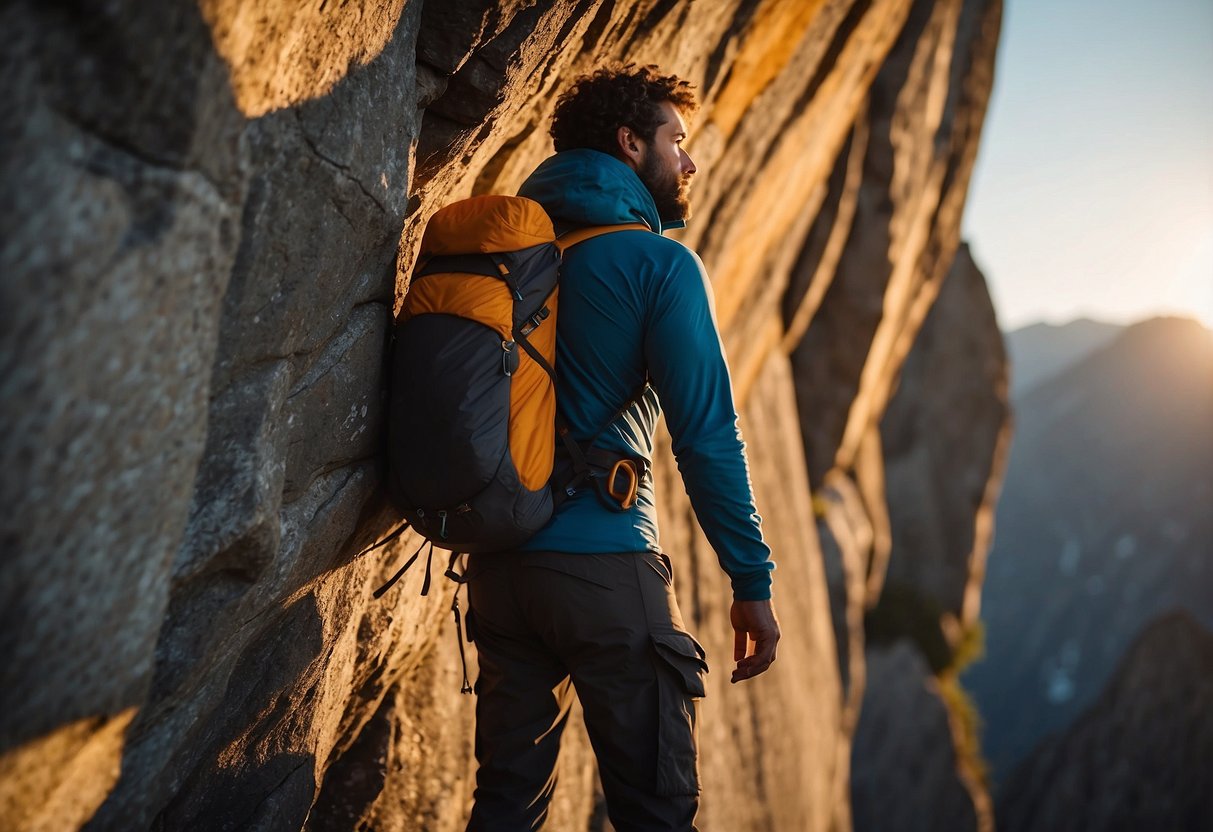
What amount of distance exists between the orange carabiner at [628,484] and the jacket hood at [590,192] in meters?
0.70

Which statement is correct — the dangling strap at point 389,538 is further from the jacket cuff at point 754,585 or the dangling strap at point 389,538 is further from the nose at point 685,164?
the nose at point 685,164

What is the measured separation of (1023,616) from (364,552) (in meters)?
50.4

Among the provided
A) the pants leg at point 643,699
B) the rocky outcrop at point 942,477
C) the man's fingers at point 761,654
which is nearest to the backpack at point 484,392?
the pants leg at point 643,699

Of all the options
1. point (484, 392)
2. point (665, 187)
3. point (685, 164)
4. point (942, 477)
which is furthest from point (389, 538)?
point (942, 477)

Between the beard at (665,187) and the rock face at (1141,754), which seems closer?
the beard at (665,187)

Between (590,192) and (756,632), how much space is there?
135 cm

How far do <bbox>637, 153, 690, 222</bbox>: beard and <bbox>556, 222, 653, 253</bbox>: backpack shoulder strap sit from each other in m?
0.22

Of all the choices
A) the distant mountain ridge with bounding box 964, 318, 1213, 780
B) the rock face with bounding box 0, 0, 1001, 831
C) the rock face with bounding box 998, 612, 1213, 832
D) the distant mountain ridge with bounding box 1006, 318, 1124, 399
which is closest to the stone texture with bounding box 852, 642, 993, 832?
the rock face with bounding box 998, 612, 1213, 832

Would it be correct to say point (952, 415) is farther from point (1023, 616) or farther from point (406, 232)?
point (1023, 616)

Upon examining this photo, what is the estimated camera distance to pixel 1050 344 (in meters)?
77.7

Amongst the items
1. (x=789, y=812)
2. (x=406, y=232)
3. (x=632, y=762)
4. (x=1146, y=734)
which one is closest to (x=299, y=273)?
(x=406, y=232)

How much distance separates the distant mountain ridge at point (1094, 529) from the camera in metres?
41.5

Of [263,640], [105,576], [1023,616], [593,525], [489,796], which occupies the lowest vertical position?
[1023,616]

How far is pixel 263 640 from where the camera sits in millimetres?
2451
